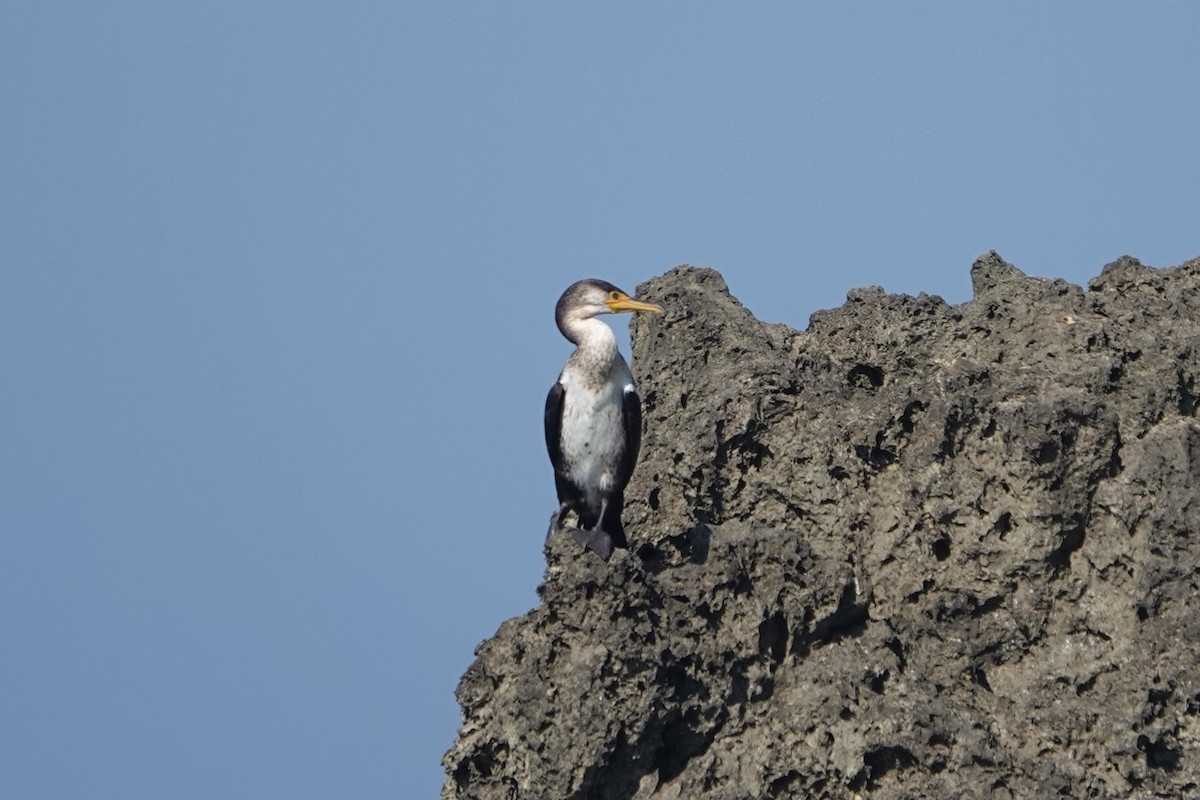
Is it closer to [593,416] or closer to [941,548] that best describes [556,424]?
[593,416]

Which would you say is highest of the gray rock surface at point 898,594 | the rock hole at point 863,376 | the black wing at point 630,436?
the rock hole at point 863,376

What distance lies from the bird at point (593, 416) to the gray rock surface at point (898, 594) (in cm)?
31

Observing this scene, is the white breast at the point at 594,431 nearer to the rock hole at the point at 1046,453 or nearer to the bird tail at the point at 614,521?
the bird tail at the point at 614,521

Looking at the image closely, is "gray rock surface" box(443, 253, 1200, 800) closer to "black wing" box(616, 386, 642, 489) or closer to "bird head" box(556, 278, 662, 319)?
"black wing" box(616, 386, 642, 489)

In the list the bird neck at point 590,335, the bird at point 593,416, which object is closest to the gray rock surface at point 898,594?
the bird at point 593,416

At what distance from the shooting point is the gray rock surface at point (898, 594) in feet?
28.3

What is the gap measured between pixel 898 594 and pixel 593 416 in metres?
2.14

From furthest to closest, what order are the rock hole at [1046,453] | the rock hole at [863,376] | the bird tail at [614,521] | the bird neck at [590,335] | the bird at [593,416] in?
the rock hole at [863,376] < the bird neck at [590,335] < the bird at [593,416] < the bird tail at [614,521] < the rock hole at [1046,453]

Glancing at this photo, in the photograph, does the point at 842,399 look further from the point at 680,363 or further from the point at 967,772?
the point at 967,772

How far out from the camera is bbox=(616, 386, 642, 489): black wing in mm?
10367

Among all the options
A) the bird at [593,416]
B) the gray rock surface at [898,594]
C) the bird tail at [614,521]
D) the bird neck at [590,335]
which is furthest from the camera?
the bird neck at [590,335]

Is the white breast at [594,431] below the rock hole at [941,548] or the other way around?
the other way around

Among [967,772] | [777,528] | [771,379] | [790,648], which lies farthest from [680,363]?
[967,772]

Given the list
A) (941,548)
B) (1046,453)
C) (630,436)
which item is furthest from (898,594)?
(630,436)
